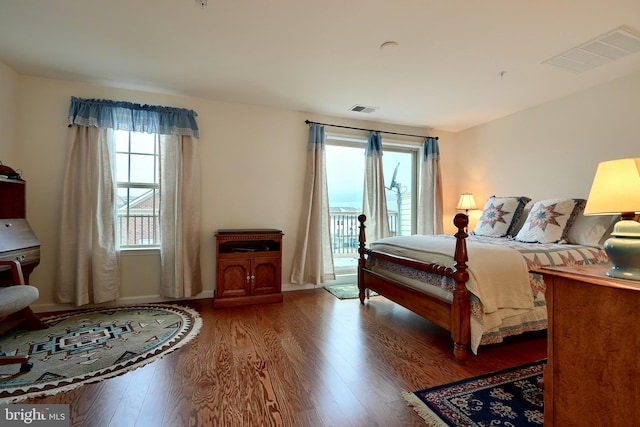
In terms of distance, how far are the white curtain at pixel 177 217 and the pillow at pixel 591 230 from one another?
3923mm

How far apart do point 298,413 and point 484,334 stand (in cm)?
137

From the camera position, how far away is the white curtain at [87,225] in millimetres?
2969

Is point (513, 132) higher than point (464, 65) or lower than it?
lower

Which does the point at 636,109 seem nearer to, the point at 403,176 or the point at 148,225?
the point at 403,176

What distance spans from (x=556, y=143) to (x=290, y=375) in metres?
→ 3.90

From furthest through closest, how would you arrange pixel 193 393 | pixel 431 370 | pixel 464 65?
pixel 464 65, pixel 431 370, pixel 193 393

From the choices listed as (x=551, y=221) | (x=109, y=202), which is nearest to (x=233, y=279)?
A: (x=109, y=202)

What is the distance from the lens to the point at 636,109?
282 cm

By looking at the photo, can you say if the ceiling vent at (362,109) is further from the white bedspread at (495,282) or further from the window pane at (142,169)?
the window pane at (142,169)

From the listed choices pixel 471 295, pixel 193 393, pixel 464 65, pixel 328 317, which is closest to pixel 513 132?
pixel 464 65

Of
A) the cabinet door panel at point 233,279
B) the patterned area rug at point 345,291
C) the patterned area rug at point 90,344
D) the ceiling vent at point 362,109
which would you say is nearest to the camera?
the patterned area rug at point 90,344

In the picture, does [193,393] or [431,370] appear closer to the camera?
[193,393]

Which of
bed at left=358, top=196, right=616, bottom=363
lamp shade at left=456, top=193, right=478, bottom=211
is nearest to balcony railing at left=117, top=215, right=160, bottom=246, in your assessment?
bed at left=358, top=196, right=616, bottom=363

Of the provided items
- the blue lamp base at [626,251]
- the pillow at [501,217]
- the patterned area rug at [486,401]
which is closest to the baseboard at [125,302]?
the patterned area rug at [486,401]
